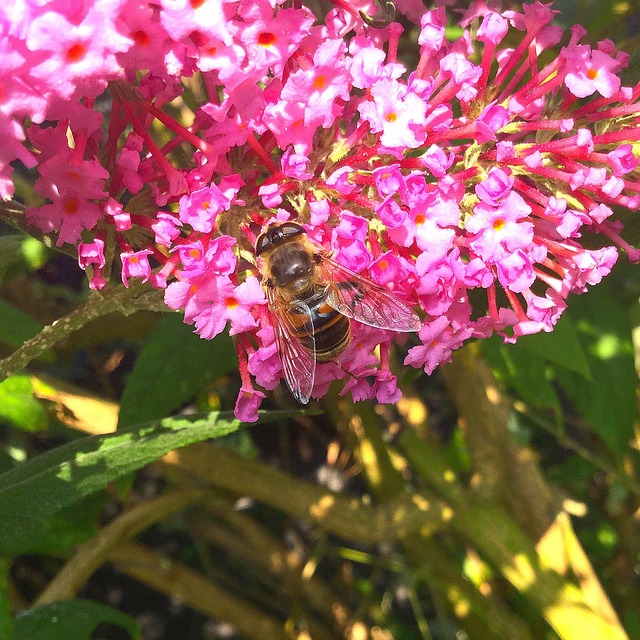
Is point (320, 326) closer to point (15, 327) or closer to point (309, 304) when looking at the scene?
point (309, 304)

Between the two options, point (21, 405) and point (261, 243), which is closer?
point (261, 243)

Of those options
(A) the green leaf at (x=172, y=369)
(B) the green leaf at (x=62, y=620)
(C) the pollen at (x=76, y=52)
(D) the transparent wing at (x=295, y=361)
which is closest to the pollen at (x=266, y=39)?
(C) the pollen at (x=76, y=52)

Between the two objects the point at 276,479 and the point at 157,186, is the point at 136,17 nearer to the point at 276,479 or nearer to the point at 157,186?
the point at 157,186

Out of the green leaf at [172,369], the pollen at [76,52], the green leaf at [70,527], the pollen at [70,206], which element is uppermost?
the pollen at [76,52]

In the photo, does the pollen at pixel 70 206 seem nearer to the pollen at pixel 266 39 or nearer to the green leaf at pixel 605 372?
the pollen at pixel 266 39

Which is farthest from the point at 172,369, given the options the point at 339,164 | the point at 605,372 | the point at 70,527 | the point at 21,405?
the point at 605,372

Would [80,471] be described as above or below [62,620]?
above

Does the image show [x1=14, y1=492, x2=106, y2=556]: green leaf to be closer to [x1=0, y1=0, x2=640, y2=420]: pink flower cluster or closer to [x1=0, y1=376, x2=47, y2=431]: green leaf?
[x1=0, y1=376, x2=47, y2=431]: green leaf

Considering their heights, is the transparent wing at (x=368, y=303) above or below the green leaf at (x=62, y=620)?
above
